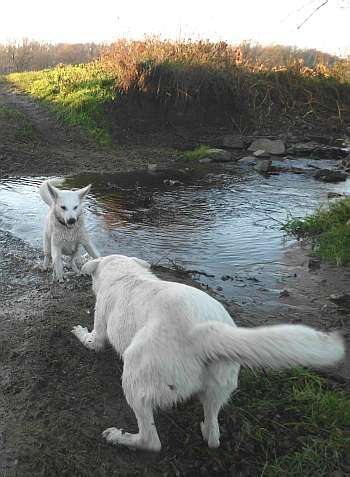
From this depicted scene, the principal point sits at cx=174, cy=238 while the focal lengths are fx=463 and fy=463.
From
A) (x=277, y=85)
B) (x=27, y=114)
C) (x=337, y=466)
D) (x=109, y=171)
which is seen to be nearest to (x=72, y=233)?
(x=337, y=466)

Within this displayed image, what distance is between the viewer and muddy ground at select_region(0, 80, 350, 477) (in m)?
2.97

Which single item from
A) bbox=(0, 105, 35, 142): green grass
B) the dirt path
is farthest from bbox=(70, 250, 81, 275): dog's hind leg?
bbox=(0, 105, 35, 142): green grass

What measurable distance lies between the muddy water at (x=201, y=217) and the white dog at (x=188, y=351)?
8.29ft

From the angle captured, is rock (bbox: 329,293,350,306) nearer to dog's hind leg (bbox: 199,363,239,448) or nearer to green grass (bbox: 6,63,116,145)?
dog's hind leg (bbox: 199,363,239,448)

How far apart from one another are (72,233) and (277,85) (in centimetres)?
1572

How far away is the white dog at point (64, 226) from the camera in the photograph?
19.7 ft

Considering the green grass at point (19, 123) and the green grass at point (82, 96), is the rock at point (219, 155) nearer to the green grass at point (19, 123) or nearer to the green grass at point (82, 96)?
the green grass at point (82, 96)

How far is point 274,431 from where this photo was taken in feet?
10.6

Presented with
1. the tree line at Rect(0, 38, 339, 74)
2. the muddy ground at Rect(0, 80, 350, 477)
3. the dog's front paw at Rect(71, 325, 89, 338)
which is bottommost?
the muddy ground at Rect(0, 80, 350, 477)

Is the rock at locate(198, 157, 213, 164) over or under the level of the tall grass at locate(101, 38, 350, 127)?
under

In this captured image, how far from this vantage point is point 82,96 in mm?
16766

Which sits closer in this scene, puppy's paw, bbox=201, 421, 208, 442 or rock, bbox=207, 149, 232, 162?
puppy's paw, bbox=201, 421, 208, 442

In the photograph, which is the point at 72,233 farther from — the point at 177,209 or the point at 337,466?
the point at 337,466

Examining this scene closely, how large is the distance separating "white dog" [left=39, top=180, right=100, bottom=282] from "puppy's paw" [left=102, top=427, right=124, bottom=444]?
10.1 ft
